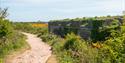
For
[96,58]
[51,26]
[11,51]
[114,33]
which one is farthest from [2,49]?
[51,26]

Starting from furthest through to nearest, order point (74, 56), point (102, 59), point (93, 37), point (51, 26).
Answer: point (51, 26), point (93, 37), point (74, 56), point (102, 59)

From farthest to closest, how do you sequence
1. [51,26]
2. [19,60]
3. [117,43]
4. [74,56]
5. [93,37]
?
[51,26], [93,37], [19,60], [74,56], [117,43]

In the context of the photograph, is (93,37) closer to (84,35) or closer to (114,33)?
(84,35)

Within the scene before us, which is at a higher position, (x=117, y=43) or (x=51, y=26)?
(x=117, y=43)

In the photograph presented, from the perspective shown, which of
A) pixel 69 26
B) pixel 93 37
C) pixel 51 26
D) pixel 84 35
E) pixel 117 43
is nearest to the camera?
pixel 117 43

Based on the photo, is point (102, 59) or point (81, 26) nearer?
point (102, 59)

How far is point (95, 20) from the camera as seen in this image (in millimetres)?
23141

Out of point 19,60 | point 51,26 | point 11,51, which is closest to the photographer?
point 19,60

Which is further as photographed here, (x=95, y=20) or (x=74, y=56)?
(x=95, y=20)

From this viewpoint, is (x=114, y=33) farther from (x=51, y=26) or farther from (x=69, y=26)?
(x=51, y=26)

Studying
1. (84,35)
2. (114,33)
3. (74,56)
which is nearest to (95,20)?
(84,35)

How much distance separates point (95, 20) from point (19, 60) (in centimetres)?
580

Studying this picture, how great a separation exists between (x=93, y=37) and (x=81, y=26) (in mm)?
4885

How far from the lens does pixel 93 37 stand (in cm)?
2250
